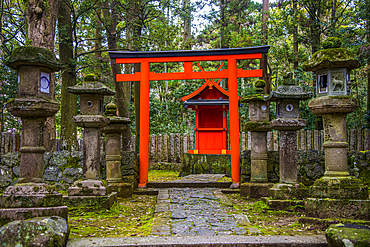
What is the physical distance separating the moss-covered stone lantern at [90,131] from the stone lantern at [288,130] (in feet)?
11.0

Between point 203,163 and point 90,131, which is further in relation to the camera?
point 203,163

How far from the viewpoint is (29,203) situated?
3939 mm

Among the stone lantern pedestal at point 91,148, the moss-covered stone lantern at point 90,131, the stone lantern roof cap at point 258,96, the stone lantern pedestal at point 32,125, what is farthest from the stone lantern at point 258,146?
the stone lantern pedestal at point 32,125

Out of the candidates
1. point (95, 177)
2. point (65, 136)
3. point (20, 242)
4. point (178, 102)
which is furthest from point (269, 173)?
point (178, 102)

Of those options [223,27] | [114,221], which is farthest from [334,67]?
[223,27]

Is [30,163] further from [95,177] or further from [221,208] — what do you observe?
[221,208]

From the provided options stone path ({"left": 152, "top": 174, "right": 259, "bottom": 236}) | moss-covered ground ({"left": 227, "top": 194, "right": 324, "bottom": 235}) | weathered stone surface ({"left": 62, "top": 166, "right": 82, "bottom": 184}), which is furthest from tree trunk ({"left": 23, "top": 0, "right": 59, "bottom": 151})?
moss-covered ground ({"left": 227, "top": 194, "right": 324, "bottom": 235})

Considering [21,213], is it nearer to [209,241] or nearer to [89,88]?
[209,241]

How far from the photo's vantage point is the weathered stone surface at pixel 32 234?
335 cm

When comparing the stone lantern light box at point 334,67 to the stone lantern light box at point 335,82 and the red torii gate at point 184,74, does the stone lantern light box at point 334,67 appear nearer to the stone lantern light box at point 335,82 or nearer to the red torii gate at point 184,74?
the stone lantern light box at point 335,82

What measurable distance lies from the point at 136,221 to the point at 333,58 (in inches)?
161

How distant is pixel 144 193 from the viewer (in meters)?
8.29

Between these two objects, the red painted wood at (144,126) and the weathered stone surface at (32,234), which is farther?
the red painted wood at (144,126)

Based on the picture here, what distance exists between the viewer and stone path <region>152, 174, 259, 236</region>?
423 cm
